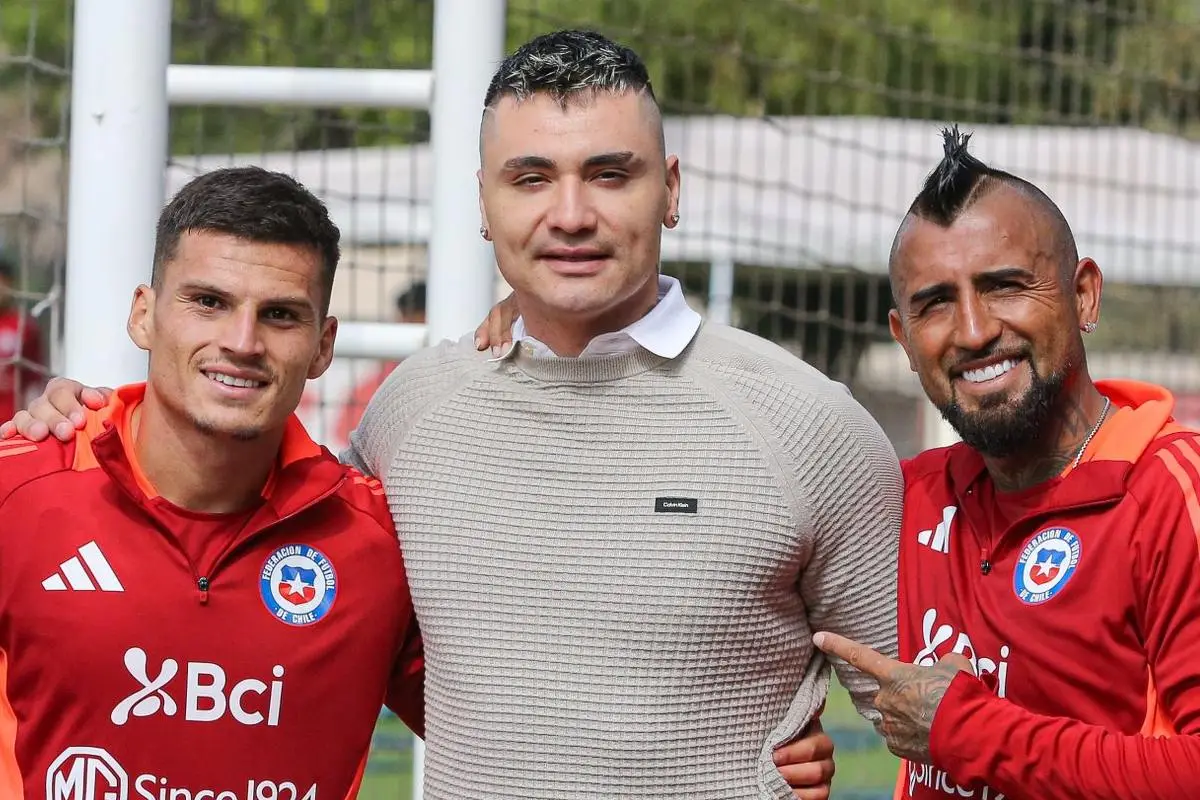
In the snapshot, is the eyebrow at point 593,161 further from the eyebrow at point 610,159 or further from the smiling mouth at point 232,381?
the smiling mouth at point 232,381

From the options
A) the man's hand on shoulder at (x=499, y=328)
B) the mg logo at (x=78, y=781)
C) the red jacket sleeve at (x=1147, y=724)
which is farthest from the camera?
the man's hand on shoulder at (x=499, y=328)

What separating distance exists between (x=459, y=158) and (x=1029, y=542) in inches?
57.3

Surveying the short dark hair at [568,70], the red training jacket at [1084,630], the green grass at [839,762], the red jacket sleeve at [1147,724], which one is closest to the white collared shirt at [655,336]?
the short dark hair at [568,70]

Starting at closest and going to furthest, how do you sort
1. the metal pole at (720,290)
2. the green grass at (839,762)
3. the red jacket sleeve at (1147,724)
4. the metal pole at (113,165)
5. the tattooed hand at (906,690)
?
the red jacket sleeve at (1147,724) < the tattooed hand at (906,690) < the metal pole at (113,165) < the green grass at (839,762) < the metal pole at (720,290)

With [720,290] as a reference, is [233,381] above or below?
above

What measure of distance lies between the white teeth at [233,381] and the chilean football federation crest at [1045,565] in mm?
1330

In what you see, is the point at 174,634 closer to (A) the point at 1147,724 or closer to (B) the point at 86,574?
(B) the point at 86,574

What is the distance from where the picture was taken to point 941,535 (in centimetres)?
292

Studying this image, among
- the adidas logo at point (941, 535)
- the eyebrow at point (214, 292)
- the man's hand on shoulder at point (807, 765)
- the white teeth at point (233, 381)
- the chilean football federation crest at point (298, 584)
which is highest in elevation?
the eyebrow at point (214, 292)

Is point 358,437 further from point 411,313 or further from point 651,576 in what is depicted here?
point 411,313

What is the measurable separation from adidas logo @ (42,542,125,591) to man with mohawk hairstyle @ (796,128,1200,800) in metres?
1.22

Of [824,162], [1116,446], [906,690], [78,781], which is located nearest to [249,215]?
[78,781]

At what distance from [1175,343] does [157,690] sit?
12617 millimetres

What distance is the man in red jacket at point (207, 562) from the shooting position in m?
2.79
